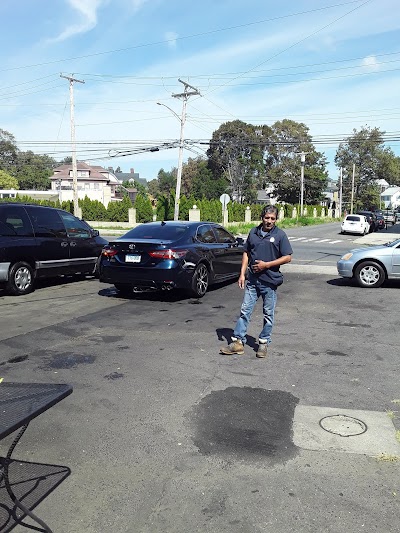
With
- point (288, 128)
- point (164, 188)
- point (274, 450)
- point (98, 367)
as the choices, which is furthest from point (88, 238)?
point (164, 188)

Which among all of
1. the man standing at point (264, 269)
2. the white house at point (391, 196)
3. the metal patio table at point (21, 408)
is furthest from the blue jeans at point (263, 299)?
the white house at point (391, 196)

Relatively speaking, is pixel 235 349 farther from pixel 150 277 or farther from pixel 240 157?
pixel 240 157

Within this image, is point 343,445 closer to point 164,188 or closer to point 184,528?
point 184,528

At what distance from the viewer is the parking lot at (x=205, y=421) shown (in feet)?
9.66

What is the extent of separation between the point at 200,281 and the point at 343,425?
5763 mm

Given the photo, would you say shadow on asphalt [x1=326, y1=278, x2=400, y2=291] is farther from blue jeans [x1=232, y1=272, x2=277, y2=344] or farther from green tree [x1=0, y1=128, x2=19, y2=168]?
green tree [x1=0, y1=128, x2=19, y2=168]

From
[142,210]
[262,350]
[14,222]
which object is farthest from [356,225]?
[262,350]

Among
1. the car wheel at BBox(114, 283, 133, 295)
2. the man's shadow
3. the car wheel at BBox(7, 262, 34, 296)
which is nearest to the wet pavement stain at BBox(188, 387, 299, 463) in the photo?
the man's shadow

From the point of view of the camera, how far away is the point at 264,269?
18.8ft

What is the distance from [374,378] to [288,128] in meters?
89.3

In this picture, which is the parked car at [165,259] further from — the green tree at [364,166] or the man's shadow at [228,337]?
the green tree at [364,166]

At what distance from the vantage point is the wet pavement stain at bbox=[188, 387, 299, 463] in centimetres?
365

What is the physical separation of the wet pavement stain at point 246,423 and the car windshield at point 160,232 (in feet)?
16.6

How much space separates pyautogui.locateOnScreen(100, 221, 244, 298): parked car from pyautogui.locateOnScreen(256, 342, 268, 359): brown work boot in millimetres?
3336
